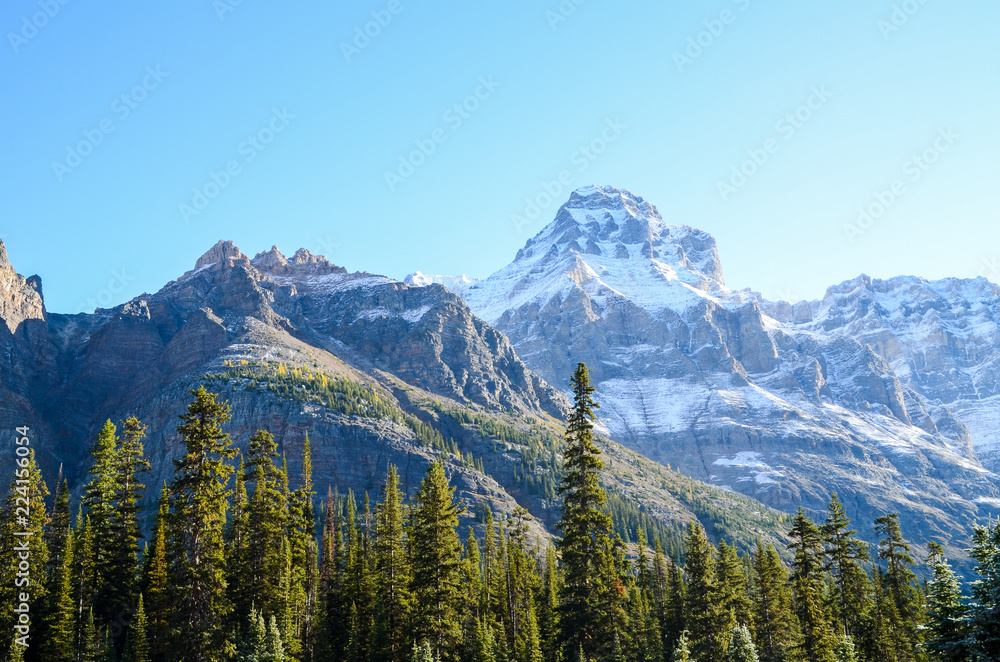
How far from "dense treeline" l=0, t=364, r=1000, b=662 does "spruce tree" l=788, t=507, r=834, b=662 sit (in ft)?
0.56

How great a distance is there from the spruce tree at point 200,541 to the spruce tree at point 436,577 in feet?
48.4

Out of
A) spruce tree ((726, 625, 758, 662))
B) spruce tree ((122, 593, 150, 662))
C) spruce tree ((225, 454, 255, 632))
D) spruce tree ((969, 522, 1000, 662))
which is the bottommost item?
spruce tree ((726, 625, 758, 662))

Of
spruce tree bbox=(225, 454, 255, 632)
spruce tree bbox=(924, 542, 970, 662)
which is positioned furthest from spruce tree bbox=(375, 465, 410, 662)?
spruce tree bbox=(924, 542, 970, 662)

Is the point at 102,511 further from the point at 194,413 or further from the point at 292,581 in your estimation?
the point at 194,413

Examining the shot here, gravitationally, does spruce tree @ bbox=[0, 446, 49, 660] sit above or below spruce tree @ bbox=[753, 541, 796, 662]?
above

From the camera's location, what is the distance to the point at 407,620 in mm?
60500

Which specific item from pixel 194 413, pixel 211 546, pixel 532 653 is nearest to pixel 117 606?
pixel 211 546

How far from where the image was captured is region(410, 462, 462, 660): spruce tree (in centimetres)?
5669

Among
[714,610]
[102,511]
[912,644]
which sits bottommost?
[912,644]

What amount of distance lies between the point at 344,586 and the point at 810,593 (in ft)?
138

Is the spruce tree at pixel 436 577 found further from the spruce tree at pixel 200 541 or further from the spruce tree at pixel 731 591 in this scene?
the spruce tree at pixel 731 591

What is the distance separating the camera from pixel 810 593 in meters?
61.4

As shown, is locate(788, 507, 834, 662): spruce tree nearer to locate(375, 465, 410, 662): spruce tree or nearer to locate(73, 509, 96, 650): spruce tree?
locate(375, 465, 410, 662): spruce tree

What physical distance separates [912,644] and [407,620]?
5047 centimetres
